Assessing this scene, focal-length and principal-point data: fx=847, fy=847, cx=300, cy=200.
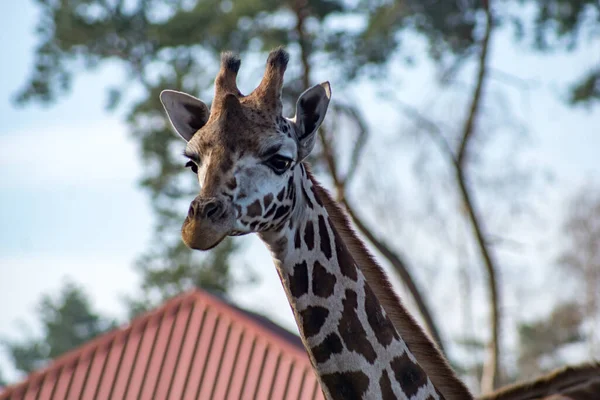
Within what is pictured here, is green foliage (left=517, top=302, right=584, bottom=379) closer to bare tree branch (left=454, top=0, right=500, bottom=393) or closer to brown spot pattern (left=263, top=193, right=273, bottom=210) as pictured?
bare tree branch (left=454, top=0, right=500, bottom=393)

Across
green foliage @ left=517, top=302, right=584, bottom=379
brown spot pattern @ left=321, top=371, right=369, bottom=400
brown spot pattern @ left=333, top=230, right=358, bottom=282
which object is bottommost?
green foliage @ left=517, top=302, right=584, bottom=379

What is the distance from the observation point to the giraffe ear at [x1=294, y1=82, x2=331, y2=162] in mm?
4355

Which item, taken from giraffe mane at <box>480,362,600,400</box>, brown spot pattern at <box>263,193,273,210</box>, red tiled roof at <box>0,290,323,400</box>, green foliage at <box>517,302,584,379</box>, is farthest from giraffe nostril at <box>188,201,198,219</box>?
green foliage at <box>517,302,584,379</box>

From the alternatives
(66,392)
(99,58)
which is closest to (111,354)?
(66,392)

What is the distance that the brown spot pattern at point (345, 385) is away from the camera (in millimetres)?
4156

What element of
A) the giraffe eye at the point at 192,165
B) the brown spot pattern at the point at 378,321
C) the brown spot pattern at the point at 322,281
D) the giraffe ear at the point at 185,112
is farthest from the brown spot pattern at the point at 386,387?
the giraffe ear at the point at 185,112

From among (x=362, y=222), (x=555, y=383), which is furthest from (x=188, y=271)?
(x=555, y=383)

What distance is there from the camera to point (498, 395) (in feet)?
16.8

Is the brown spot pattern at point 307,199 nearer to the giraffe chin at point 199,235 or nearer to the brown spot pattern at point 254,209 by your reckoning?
the brown spot pattern at point 254,209

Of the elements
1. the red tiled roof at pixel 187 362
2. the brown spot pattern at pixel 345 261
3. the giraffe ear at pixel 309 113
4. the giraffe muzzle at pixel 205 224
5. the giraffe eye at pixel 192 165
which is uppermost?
the giraffe ear at pixel 309 113

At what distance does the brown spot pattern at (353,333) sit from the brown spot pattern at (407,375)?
0.15 m

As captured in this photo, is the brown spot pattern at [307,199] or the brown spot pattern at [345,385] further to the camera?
the brown spot pattern at [307,199]

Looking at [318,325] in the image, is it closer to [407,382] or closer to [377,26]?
[407,382]

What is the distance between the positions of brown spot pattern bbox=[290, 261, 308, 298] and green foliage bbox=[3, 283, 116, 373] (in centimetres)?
4212
